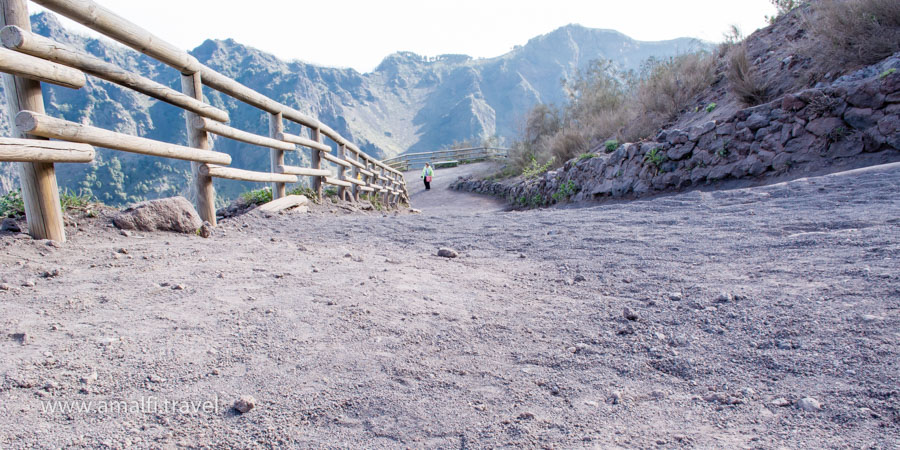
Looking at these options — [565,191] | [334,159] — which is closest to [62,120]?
[334,159]

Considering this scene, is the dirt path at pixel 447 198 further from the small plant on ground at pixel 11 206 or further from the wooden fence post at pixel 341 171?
the small plant on ground at pixel 11 206

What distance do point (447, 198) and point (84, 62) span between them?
1689 centimetres

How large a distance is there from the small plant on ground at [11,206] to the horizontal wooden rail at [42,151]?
61 centimetres

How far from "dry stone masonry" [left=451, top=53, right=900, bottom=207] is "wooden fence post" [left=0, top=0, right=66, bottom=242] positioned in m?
7.49

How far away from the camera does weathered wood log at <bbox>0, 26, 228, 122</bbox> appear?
2502 mm

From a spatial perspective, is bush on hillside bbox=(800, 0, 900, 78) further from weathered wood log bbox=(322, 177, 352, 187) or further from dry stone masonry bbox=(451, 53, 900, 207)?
weathered wood log bbox=(322, 177, 352, 187)

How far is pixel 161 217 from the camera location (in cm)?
365

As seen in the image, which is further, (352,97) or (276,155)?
(352,97)

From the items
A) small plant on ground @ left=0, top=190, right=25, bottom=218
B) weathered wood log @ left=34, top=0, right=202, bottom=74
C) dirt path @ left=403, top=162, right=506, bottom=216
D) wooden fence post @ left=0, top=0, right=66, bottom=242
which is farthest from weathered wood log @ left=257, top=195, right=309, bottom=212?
dirt path @ left=403, top=162, right=506, bottom=216

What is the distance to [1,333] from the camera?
1.73 m

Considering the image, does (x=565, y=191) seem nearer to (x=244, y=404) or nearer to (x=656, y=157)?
(x=656, y=157)

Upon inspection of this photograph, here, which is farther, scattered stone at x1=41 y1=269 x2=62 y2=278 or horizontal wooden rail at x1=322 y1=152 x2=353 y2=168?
horizontal wooden rail at x1=322 y1=152 x2=353 y2=168

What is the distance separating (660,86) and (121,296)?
11226mm

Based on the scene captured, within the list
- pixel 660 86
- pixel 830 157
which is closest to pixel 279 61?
pixel 660 86
